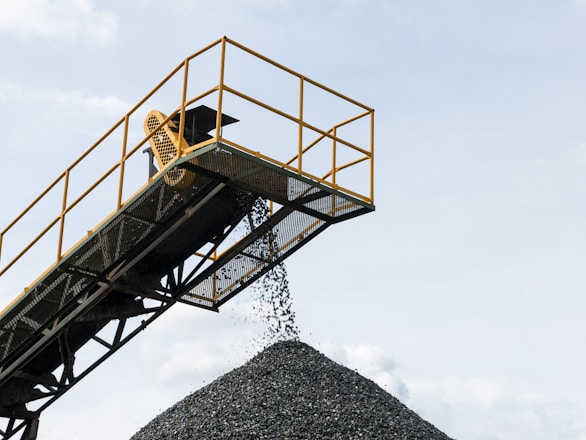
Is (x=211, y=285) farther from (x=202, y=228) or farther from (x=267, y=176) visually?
(x=267, y=176)

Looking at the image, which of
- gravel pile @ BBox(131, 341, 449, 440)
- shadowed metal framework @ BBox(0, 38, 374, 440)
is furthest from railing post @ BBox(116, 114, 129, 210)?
gravel pile @ BBox(131, 341, 449, 440)

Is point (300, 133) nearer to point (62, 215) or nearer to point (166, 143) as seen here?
point (166, 143)

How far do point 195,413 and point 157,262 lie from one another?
2955 millimetres

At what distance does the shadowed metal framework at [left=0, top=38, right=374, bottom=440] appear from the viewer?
922cm

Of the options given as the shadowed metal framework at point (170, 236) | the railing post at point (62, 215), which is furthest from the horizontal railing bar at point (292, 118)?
the railing post at point (62, 215)

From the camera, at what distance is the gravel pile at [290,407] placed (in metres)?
11.1

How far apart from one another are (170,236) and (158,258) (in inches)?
18.7

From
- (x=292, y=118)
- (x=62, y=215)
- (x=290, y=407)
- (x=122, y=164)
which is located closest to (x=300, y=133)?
(x=292, y=118)

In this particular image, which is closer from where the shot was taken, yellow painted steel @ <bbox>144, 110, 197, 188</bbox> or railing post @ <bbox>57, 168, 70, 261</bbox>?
yellow painted steel @ <bbox>144, 110, 197, 188</bbox>

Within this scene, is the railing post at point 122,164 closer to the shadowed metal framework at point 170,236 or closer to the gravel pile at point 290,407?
the shadowed metal framework at point 170,236

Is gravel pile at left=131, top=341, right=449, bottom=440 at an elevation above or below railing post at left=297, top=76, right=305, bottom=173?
below

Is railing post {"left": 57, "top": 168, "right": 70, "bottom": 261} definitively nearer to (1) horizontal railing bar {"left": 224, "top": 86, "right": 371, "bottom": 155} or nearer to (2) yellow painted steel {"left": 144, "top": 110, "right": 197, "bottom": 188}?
(2) yellow painted steel {"left": 144, "top": 110, "right": 197, "bottom": 188}

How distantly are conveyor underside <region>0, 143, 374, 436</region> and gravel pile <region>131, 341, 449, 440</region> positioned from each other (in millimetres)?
1492

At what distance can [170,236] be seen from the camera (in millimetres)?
9945
